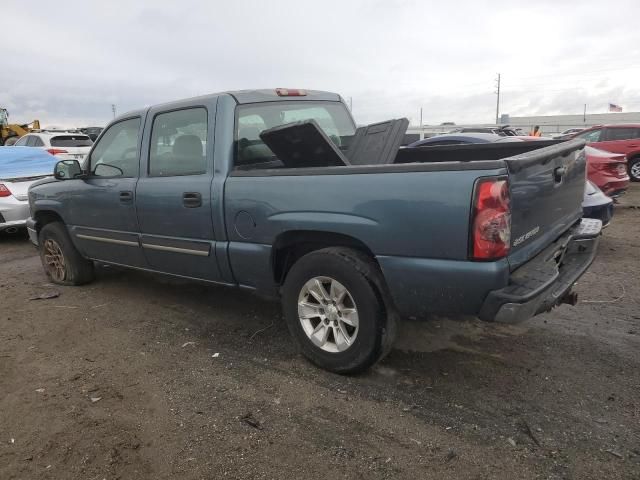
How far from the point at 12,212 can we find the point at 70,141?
7.39m

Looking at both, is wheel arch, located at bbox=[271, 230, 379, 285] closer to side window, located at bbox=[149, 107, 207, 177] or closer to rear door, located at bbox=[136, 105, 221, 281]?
rear door, located at bbox=[136, 105, 221, 281]

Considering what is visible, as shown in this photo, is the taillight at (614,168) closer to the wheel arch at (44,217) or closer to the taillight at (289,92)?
the taillight at (289,92)

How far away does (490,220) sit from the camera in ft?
8.16

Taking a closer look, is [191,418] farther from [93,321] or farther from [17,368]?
[93,321]

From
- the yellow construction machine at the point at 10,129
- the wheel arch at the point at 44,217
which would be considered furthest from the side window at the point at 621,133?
the yellow construction machine at the point at 10,129

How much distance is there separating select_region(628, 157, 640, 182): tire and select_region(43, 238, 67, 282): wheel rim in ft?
47.0

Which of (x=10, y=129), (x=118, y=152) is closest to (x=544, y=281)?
(x=118, y=152)

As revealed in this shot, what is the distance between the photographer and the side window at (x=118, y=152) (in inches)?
173

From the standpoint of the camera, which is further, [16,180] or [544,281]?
[16,180]

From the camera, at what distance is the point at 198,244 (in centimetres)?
379

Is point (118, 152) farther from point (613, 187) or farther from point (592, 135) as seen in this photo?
point (592, 135)

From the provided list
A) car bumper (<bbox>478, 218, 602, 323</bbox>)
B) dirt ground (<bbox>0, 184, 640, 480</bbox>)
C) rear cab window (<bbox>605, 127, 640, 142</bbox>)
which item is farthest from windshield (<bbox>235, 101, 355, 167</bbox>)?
rear cab window (<bbox>605, 127, 640, 142</bbox>)

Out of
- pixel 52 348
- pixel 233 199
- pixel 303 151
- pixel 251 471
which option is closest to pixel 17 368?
pixel 52 348

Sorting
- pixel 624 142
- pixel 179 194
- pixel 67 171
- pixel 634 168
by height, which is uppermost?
pixel 67 171
